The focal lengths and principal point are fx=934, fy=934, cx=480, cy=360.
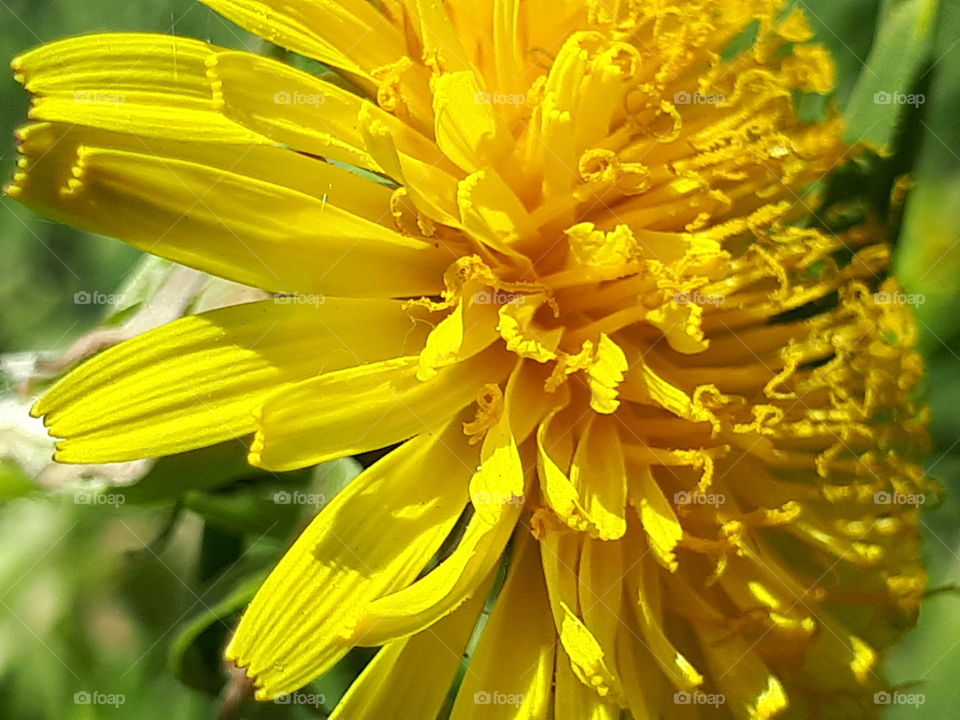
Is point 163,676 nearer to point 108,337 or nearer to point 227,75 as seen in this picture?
point 108,337

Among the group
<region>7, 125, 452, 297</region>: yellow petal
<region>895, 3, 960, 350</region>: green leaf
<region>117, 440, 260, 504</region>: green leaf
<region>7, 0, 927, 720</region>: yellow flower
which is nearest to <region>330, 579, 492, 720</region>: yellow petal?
<region>7, 0, 927, 720</region>: yellow flower

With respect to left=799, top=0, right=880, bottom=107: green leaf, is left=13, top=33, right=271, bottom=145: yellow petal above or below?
above

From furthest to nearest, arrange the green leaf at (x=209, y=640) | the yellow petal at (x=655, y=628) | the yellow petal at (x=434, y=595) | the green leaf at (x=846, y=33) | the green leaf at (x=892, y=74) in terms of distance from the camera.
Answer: the green leaf at (x=846, y=33)
the green leaf at (x=892, y=74)
the green leaf at (x=209, y=640)
the yellow petal at (x=655, y=628)
the yellow petal at (x=434, y=595)

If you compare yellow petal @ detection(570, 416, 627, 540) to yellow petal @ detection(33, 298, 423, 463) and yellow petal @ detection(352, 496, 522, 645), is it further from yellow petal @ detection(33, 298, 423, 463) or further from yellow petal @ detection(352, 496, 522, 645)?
yellow petal @ detection(33, 298, 423, 463)

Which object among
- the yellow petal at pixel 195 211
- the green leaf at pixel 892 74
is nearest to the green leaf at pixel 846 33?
the green leaf at pixel 892 74

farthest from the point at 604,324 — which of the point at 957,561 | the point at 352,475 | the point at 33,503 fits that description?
the point at 957,561

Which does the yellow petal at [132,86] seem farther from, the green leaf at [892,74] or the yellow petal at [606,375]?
the green leaf at [892,74]

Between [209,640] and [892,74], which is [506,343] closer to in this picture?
[209,640]
